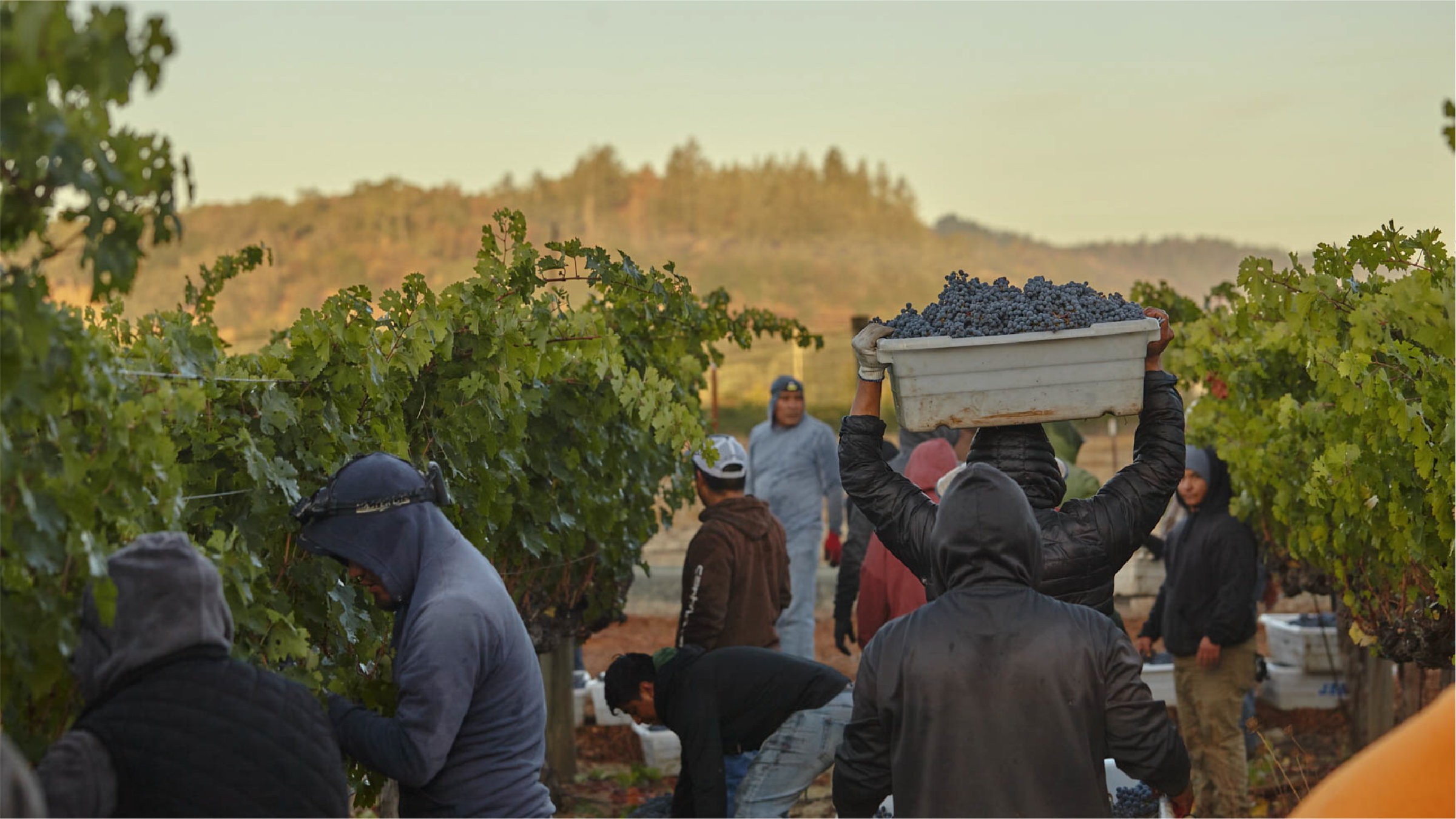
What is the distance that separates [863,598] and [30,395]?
4.52 metres

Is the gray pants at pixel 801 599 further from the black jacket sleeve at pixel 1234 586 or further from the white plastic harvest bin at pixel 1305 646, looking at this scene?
the white plastic harvest bin at pixel 1305 646

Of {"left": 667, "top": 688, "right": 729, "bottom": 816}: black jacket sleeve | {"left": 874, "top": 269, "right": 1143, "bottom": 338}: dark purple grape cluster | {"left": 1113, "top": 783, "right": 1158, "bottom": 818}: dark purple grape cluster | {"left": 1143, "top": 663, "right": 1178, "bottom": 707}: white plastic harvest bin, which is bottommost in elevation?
{"left": 1143, "top": 663, "right": 1178, "bottom": 707}: white plastic harvest bin

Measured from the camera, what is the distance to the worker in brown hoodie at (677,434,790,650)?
6.45 metres

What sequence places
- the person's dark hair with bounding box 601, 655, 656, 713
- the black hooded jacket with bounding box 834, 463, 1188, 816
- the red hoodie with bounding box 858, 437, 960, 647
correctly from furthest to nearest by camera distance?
the red hoodie with bounding box 858, 437, 960, 647
the person's dark hair with bounding box 601, 655, 656, 713
the black hooded jacket with bounding box 834, 463, 1188, 816

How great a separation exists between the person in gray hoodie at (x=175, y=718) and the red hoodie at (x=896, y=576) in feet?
12.7

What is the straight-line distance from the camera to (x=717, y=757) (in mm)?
5219

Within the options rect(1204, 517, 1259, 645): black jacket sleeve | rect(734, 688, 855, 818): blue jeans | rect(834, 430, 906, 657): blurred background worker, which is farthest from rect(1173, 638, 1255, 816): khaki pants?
rect(734, 688, 855, 818): blue jeans

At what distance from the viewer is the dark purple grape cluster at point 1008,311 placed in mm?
3912

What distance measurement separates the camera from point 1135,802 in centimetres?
672

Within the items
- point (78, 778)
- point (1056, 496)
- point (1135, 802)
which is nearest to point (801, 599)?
point (1135, 802)

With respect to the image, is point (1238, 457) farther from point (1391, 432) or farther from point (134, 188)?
point (134, 188)

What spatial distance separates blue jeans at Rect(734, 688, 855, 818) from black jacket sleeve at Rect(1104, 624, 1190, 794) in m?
2.21

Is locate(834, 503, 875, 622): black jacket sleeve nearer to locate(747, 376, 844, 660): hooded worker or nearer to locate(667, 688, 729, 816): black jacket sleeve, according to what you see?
locate(747, 376, 844, 660): hooded worker

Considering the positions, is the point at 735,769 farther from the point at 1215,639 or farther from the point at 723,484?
the point at 1215,639
